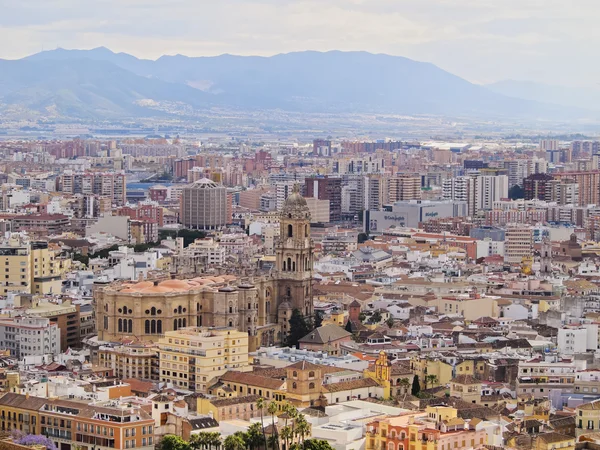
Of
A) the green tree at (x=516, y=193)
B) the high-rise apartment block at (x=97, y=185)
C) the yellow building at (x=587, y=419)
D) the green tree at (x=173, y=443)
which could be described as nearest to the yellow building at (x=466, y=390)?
the yellow building at (x=587, y=419)

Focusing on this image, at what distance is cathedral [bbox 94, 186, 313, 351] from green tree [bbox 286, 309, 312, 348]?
33 centimetres

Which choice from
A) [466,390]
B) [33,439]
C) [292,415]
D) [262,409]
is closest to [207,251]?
[466,390]

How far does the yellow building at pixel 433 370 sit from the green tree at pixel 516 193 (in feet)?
232

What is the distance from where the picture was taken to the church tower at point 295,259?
49219 millimetres

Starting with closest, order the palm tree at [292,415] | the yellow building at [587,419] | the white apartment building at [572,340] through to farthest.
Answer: the palm tree at [292,415] < the yellow building at [587,419] < the white apartment building at [572,340]

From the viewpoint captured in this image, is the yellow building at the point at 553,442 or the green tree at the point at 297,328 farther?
the green tree at the point at 297,328

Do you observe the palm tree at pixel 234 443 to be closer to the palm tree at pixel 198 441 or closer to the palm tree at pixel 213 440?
the palm tree at pixel 213 440

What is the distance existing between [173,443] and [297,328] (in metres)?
16.9

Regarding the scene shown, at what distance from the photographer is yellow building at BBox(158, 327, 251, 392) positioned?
126 feet

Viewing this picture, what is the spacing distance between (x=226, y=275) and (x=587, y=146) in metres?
133

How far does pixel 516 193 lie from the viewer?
112 m

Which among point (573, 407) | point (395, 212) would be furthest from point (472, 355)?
point (395, 212)

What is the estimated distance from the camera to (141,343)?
1640 inches

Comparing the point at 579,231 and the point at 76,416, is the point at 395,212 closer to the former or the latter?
the point at 579,231
